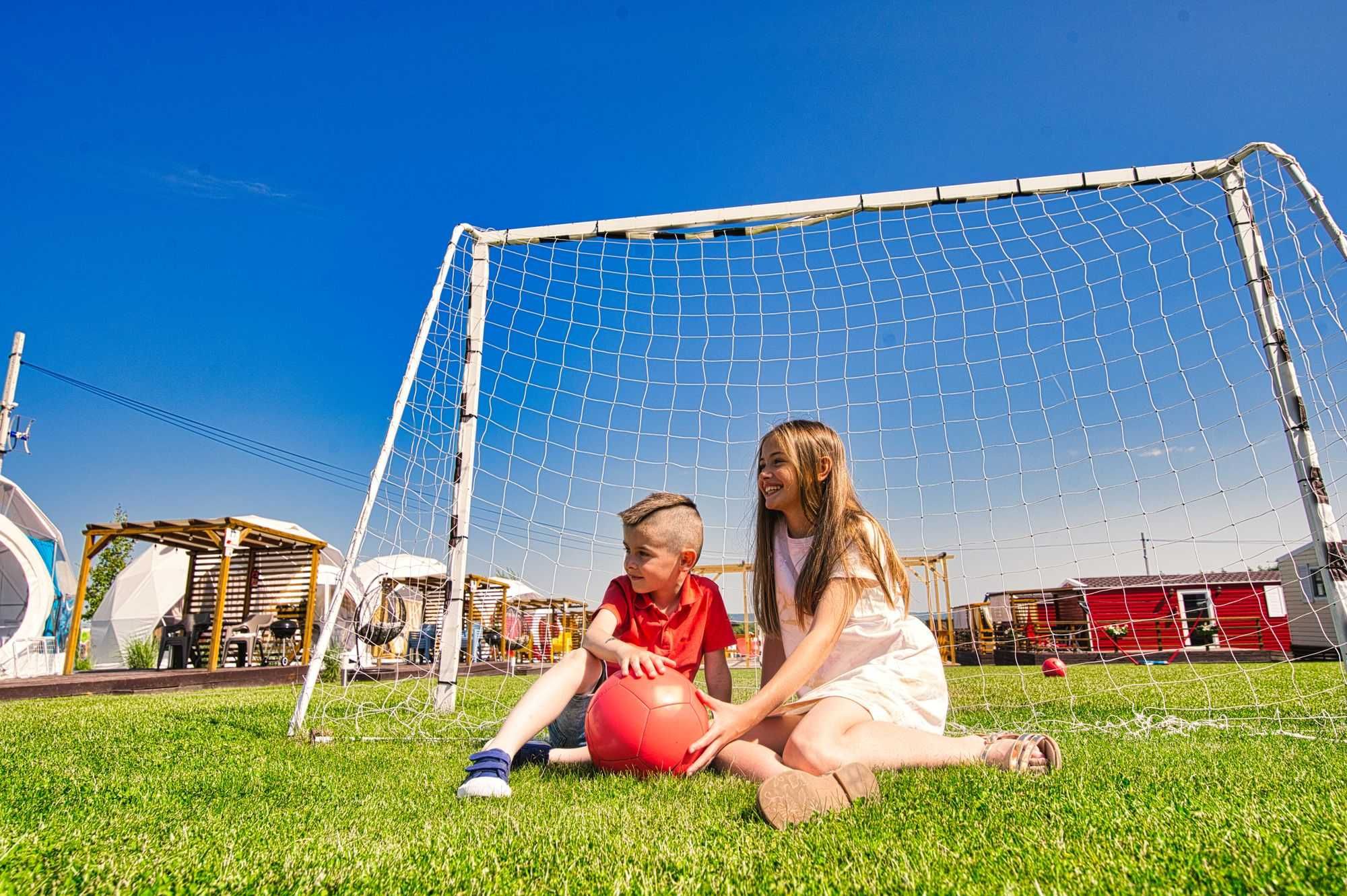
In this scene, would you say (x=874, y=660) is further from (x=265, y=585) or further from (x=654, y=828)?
(x=265, y=585)

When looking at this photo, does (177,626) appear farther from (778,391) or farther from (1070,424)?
(1070,424)

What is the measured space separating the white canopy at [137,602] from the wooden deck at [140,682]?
12069mm

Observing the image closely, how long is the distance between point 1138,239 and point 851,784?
533cm

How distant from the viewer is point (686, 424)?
606cm

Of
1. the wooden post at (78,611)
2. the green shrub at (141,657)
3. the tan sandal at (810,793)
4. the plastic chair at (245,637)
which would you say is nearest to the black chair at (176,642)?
the green shrub at (141,657)

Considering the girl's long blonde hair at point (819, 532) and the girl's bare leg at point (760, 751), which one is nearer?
the girl's bare leg at point (760, 751)

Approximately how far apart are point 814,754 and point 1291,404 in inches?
146

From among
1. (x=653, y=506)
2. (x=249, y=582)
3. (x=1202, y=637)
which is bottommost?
(x=1202, y=637)

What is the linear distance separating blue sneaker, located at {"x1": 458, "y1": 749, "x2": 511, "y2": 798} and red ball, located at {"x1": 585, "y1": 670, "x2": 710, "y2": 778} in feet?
1.05

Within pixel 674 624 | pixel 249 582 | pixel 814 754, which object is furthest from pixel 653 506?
pixel 249 582

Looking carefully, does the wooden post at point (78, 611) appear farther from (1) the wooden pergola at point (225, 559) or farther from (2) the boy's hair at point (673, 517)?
(2) the boy's hair at point (673, 517)

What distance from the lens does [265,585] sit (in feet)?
49.9

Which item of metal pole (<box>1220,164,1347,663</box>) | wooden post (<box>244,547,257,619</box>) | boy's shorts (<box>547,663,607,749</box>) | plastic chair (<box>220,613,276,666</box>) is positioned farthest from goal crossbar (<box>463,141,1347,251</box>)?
wooden post (<box>244,547,257,619</box>)

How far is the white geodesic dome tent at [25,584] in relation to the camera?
588 inches
